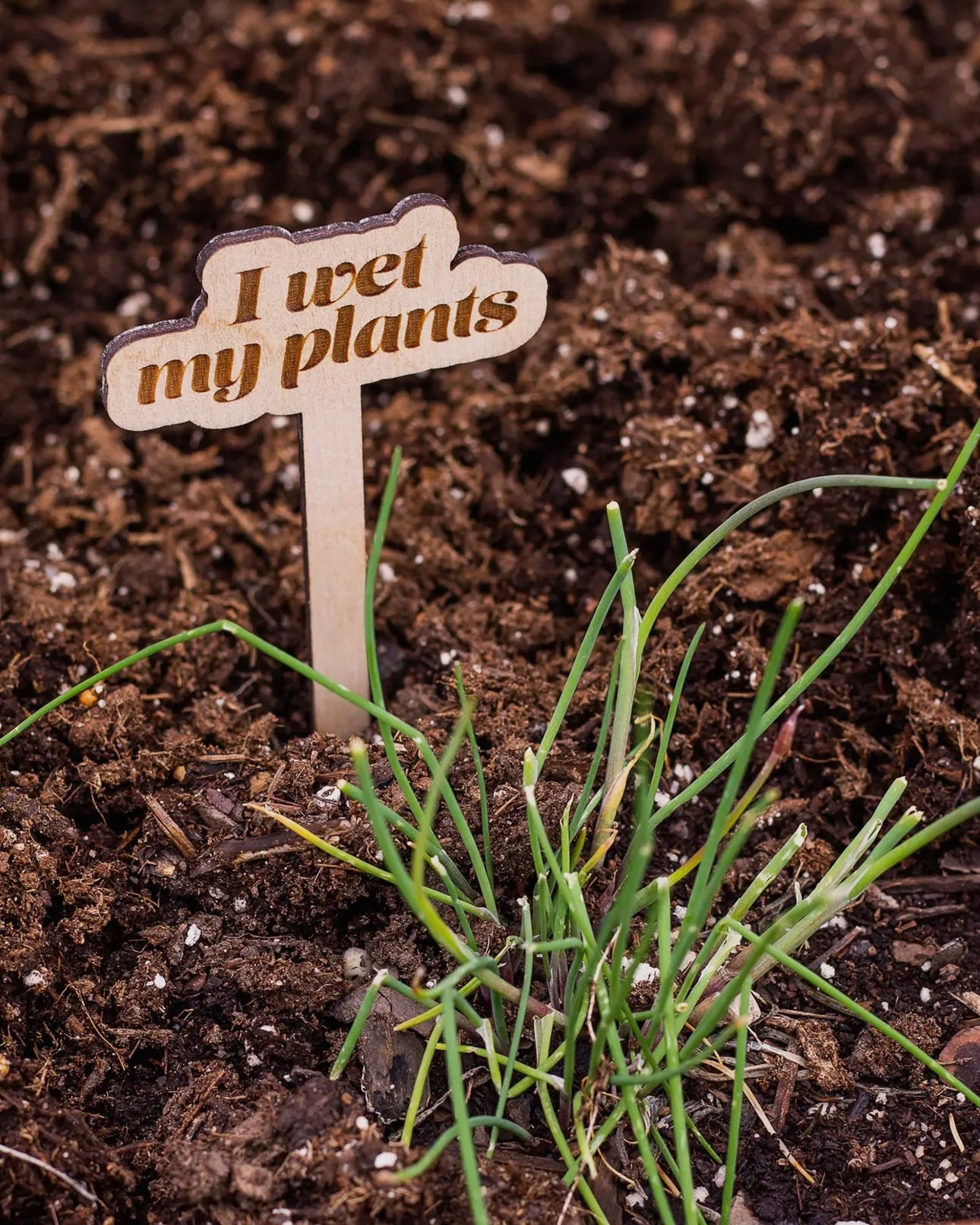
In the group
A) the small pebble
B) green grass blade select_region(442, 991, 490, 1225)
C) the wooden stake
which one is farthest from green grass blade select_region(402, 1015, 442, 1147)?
the small pebble

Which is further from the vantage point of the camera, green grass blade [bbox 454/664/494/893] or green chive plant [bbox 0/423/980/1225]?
green grass blade [bbox 454/664/494/893]

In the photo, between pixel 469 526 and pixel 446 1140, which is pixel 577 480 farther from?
pixel 446 1140

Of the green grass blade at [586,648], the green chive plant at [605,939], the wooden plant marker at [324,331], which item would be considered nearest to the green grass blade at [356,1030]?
the green chive plant at [605,939]

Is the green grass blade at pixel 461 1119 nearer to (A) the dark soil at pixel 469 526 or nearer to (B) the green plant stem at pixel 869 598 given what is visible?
(A) the dark soil at pixel 469 526

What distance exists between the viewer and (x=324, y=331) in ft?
4.06

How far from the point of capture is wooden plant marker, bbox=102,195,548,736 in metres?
1.18

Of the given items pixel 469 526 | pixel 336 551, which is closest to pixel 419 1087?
pixel 336 551

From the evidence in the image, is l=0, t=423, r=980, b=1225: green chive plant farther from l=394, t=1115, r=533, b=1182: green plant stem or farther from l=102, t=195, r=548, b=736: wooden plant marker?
l=102, t=195, r=548, b=736: wooden plant marker

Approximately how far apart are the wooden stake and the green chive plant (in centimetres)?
21

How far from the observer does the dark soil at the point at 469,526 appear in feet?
3.92

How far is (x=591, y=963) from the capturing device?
103 cm

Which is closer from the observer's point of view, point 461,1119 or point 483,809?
point 461,1119

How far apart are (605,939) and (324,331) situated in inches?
25.3

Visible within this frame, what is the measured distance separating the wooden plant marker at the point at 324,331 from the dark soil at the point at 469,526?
1.15 ft
